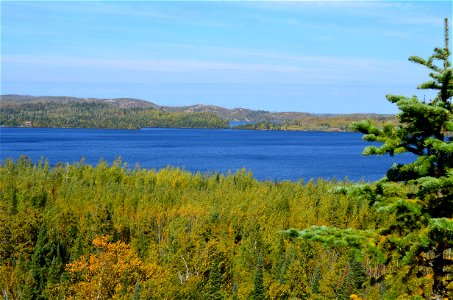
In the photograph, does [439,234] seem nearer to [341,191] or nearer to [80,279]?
[341,191]

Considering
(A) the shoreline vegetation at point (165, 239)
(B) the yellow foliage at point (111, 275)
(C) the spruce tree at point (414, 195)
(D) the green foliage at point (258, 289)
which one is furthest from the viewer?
(A) the shoreline vegetation at point (165, 239)

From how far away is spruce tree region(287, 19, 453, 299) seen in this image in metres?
11.4

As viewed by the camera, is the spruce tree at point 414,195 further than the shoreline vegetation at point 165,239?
No

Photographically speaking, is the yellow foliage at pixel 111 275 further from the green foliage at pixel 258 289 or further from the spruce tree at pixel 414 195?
the spruce tree at pixel 414 195

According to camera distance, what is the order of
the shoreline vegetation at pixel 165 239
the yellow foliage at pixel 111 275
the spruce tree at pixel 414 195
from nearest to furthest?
the spruce tree at pixel 414 195 < the yellow foliage at pixel 111 275 < the shoreline vegetation at pixel 165 239

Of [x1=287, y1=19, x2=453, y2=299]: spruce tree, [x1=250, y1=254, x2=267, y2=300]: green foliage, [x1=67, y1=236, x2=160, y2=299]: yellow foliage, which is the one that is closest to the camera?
[x1=287, y1=19, x2=453, y2=299]: spruce tree

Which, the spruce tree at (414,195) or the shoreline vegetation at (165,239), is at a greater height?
the spruce tree at (414,195)

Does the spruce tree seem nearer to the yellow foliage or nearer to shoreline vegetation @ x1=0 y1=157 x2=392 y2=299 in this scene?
shoreline vegetation @ x1=0 y1=157 x2=392 y2=299

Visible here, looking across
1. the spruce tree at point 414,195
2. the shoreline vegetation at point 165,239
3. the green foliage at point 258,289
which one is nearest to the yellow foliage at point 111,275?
the shoreline vegetation at point 165,239

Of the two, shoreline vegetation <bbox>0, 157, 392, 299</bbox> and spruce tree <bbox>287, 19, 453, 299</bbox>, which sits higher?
spruce tree <bbox>287, 19, 453, 299</bbox>

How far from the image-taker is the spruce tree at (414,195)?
11414 mm

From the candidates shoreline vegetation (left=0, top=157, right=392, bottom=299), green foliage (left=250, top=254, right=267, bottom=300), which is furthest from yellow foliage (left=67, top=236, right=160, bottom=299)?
green foliage (left=250, top=254, right=267, bottom=300)

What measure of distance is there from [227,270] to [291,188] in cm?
3875

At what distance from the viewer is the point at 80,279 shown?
202ft
